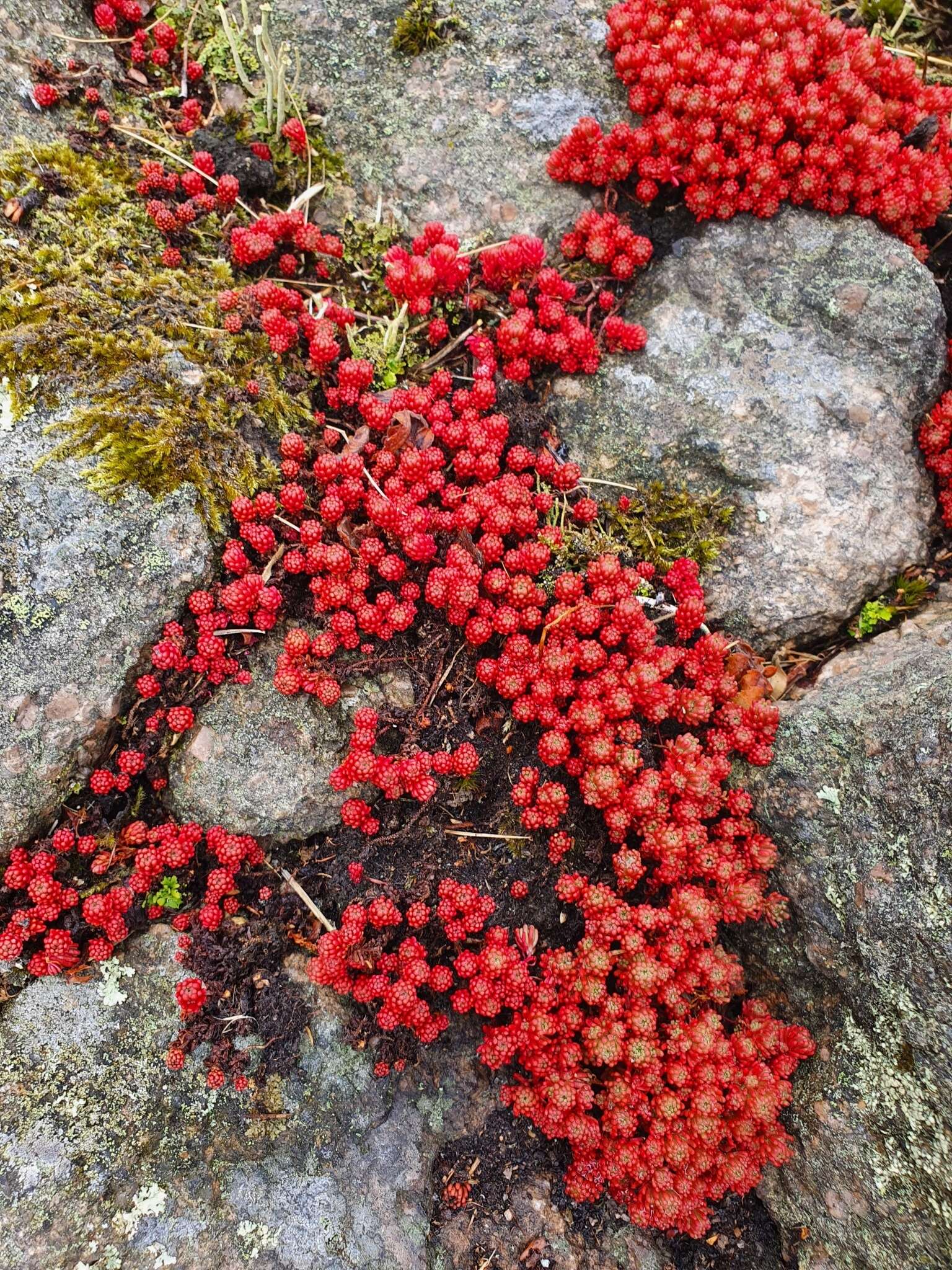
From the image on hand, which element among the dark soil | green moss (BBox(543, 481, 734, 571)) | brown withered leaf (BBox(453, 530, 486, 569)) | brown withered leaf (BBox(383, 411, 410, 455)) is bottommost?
the dark soil

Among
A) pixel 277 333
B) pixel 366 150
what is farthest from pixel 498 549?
pixel 366 150

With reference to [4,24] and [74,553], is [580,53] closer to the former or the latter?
[4,24]

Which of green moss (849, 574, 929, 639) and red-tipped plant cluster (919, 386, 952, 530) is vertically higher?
red-tipped plant cluster (919, 386, 952, 530)

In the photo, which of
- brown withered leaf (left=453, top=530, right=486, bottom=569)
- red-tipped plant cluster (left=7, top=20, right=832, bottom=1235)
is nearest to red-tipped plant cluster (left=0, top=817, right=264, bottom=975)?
red-tipped plant cluster (left=7, top=20, right=832, bottom=1235)

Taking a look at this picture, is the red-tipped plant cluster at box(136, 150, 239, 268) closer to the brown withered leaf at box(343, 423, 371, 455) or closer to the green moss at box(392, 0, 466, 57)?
the brown withered leaf at box(343, 423, 371, 455)

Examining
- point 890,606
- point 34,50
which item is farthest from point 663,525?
point 34,50

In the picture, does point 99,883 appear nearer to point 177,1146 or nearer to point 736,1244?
point 177,1146
